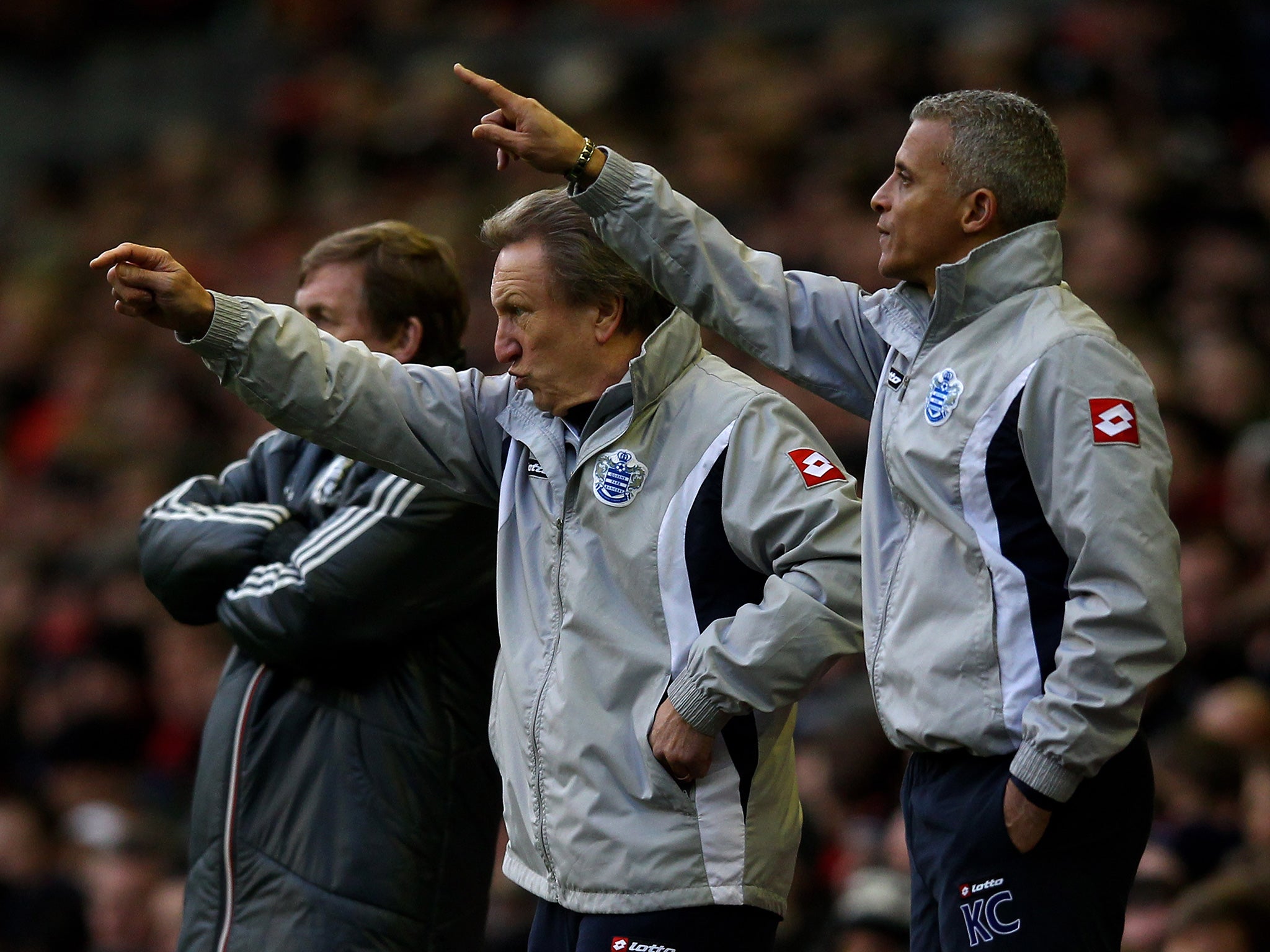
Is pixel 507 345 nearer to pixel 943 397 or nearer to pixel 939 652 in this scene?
pixel 943 397

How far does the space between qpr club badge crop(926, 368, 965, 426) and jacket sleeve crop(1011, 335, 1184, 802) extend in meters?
0.11

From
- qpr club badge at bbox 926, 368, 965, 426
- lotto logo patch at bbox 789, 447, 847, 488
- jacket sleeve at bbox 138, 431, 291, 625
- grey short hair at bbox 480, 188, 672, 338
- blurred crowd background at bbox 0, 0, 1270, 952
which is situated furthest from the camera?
blurred crowd background at bbox 0, 0, 1270, 952

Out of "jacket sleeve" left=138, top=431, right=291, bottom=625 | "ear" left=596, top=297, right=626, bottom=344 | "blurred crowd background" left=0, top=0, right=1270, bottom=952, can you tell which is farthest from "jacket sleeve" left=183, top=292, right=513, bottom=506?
"blurred crowd background" left=0, top=0, right=1270, bottom=952

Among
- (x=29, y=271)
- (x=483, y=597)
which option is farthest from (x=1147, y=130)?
(x=29, y=271)

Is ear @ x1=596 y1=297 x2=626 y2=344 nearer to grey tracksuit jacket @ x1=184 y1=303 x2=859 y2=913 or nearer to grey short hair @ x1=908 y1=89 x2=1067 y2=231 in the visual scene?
grey tracksuit jacket @ x1=184 y1=303 x2=859 y2=913

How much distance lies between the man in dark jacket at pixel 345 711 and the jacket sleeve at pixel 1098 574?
45.0 inches

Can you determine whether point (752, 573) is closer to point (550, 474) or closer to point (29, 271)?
point (550, 474)

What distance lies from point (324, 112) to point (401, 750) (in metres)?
8.25

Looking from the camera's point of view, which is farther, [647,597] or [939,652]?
[647,597]

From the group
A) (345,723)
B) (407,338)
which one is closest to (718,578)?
(345,723)

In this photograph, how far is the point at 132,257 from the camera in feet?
8.52

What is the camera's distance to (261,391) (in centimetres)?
272

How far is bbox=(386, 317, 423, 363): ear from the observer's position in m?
3.27

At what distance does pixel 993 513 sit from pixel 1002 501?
0.02m
